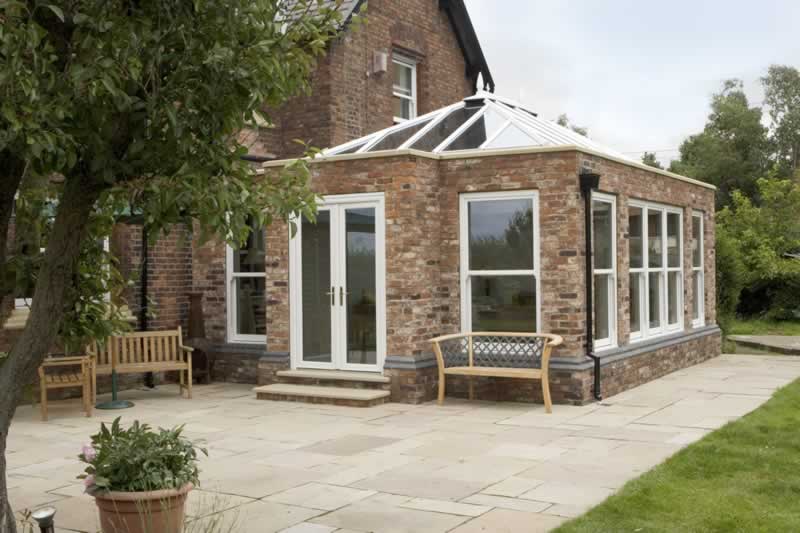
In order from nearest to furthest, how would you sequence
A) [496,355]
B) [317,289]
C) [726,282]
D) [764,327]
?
[496,355] < [317,289] < [726,282] < [764,327]

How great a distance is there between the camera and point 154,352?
11.4 m

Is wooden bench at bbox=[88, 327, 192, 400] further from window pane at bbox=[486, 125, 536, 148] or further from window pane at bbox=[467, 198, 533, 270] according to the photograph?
window pane at bbox=[486, 125, 536, 148]

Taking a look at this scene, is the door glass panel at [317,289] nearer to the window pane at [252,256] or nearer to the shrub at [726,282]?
the window pane at [252,256]

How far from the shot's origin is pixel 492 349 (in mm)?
10656

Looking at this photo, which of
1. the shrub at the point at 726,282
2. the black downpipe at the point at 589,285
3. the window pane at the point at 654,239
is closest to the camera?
the black downpipe at the point at 589,285

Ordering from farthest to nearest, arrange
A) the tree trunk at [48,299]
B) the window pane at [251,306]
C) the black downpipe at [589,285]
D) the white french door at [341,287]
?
the window pane at [251,306]
the white french door at [341,287]
the black downpipe at [589,285]
the tree trunk at [48,299]

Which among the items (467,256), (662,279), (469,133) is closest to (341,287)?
(467,256)

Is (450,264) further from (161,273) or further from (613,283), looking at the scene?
(161,273)

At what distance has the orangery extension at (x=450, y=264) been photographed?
10.4 meters

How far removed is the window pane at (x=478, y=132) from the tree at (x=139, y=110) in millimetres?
6969

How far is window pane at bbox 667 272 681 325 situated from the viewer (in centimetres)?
1373

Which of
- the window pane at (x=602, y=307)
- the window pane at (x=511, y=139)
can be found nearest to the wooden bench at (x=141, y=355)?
the window pane at (x=511, y=139)

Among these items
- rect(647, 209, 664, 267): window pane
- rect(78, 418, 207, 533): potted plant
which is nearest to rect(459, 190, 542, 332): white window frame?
rect(647, 209, 664, 267): window pane

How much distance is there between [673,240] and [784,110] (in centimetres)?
3640
